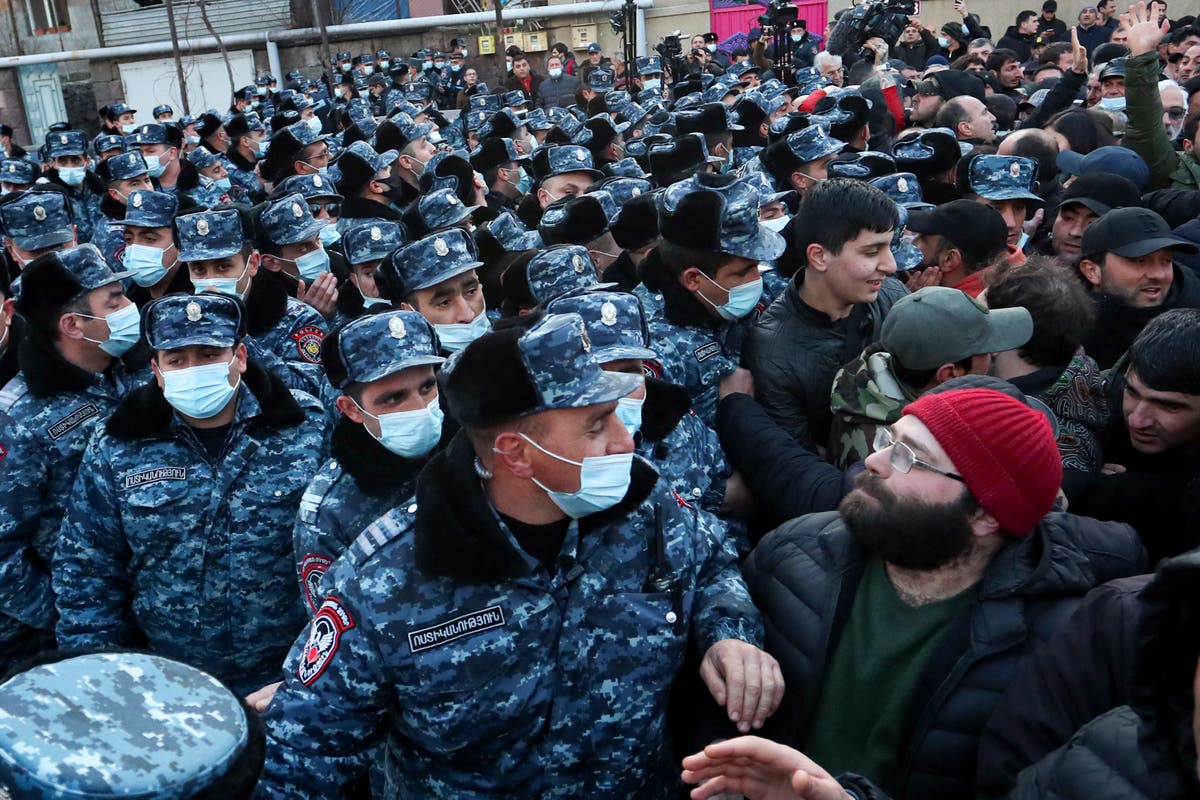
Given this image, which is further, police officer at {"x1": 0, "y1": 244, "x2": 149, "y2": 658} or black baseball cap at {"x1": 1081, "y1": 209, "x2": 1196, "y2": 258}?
black baseball cap at {"x1": 1081, "y1": 209, "x2": 1196, "y2": 258}

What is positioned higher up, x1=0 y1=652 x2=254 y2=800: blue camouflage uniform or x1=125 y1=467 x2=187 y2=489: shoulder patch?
x1=0 y1=652 x2=254 y2=800: blue camouflage uniform

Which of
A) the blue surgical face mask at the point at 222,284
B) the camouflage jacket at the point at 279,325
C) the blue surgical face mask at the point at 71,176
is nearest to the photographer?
the camouflage jacket at the point at 279,325

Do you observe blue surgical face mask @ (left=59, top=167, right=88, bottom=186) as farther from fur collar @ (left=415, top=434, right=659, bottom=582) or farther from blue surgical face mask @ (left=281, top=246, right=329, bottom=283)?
fur collar @ (left=415, top=434, right=659, bottom=582)

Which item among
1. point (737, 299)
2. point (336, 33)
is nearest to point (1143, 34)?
point (737, 299)

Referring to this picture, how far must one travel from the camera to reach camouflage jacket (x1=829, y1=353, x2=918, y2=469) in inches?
126

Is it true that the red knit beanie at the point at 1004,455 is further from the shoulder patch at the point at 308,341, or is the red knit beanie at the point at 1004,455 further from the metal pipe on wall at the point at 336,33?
the metal pipe on wall at the point at 336,33

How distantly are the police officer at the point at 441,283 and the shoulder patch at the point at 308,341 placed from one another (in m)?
0.72

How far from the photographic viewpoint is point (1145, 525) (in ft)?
10.2

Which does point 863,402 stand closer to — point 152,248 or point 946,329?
point 946,329

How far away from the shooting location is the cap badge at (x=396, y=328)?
3301 mm

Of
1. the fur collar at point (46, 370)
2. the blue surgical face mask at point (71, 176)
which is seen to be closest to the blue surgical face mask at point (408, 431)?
the fur collar at point (46, 370)

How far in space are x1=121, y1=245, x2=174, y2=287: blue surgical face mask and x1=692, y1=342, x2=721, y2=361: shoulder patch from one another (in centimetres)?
372

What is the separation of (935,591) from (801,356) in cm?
150

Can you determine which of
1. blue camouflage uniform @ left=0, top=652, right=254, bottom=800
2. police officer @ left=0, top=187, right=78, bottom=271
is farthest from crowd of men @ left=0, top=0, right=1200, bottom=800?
police officer @ left=0, top=187, right=78, bottom=271
